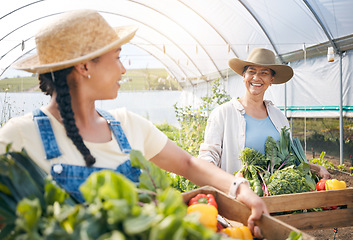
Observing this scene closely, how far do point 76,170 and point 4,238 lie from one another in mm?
364

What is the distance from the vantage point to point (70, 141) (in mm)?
1295

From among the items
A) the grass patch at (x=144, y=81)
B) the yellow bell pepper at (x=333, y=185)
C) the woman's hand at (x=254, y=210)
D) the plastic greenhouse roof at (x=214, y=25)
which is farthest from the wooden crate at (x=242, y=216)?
the grass patch at (x=144, y=81)

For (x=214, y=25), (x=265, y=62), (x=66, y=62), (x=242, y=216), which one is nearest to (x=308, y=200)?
(x=242, y=216)

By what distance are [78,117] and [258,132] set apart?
1718mm

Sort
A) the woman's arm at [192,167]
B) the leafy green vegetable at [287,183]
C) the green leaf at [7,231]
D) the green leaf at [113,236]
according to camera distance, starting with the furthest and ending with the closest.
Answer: the leafy green vegetable at [287,183] < the woman's arm at [192,167] < the green leaf at [7,231] < the green leaf at [113,236]

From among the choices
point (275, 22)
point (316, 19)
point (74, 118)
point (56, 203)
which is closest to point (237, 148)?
point (74, 118)

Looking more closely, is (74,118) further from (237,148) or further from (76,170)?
(237,148)

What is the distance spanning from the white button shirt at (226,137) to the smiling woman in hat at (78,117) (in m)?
1.15

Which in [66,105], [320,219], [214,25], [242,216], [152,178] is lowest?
[320,219]

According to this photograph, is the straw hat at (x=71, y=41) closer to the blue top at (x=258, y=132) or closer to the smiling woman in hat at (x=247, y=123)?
the smiling woman in hat at (x=247, y=123)

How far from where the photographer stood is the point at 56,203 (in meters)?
0.90

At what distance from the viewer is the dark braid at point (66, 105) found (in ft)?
4.17

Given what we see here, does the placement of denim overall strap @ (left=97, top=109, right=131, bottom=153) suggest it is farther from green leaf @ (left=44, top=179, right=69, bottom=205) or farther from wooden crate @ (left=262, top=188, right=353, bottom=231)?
wooden crate @ (left=262, top=188, right=353, bottom=231)

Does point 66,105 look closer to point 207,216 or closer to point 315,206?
point 207,216
